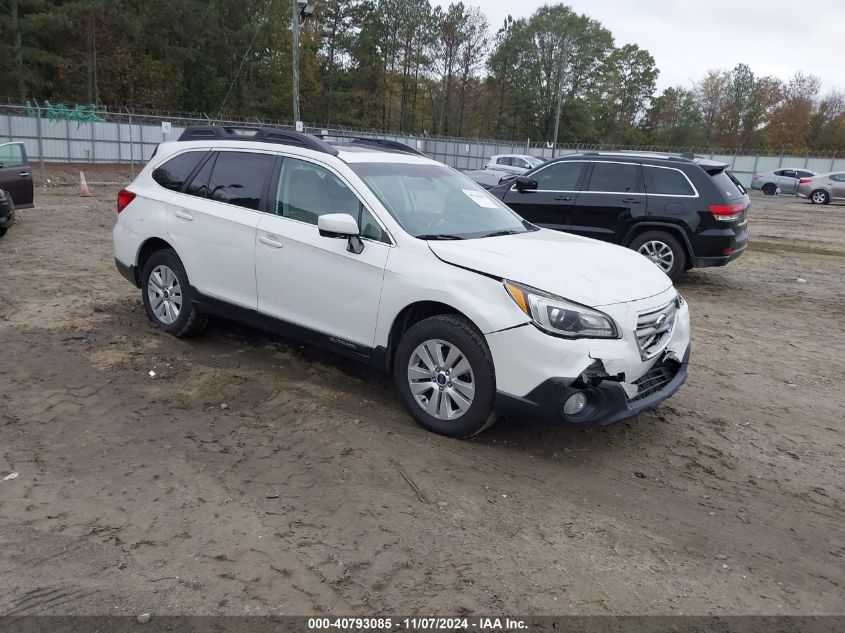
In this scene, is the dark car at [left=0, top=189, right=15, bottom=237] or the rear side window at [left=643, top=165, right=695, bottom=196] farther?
the dark car at [left=0, top=189, right=15, bottom=237]

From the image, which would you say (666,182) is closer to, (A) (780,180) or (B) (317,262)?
(B) (317,262)

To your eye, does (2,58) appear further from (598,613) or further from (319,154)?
(598,613)

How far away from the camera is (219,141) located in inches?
236

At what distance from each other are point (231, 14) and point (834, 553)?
56805 millimetres

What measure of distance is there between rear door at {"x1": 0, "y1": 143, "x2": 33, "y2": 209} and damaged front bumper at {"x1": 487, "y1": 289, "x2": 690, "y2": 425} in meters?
11.6

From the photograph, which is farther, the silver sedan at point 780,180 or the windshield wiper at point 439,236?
the silver sedan at point 780,180

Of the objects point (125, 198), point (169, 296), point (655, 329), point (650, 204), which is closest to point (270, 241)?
point (169, 296)

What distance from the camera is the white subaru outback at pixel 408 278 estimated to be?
4031mm

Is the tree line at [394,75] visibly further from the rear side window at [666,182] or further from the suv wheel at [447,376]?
the suv wheel at [447,376]

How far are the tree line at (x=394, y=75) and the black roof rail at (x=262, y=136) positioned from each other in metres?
40.2

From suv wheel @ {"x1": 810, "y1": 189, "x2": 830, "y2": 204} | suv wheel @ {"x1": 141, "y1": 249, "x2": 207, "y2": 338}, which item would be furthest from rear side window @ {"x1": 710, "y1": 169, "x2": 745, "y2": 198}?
suv wheel @ {"x1": 810, "y1": 189, "x2": 830, "y2": 204}

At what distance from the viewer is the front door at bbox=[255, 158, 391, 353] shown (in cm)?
471

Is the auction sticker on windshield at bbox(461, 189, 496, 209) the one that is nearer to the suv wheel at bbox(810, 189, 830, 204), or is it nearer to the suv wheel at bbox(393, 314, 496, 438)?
the suv wheel at bbox(393, 314, 496, 438)

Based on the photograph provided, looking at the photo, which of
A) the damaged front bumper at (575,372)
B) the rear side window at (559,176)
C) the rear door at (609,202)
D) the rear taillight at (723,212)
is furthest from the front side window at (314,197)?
the rear taillight at (723,212)
